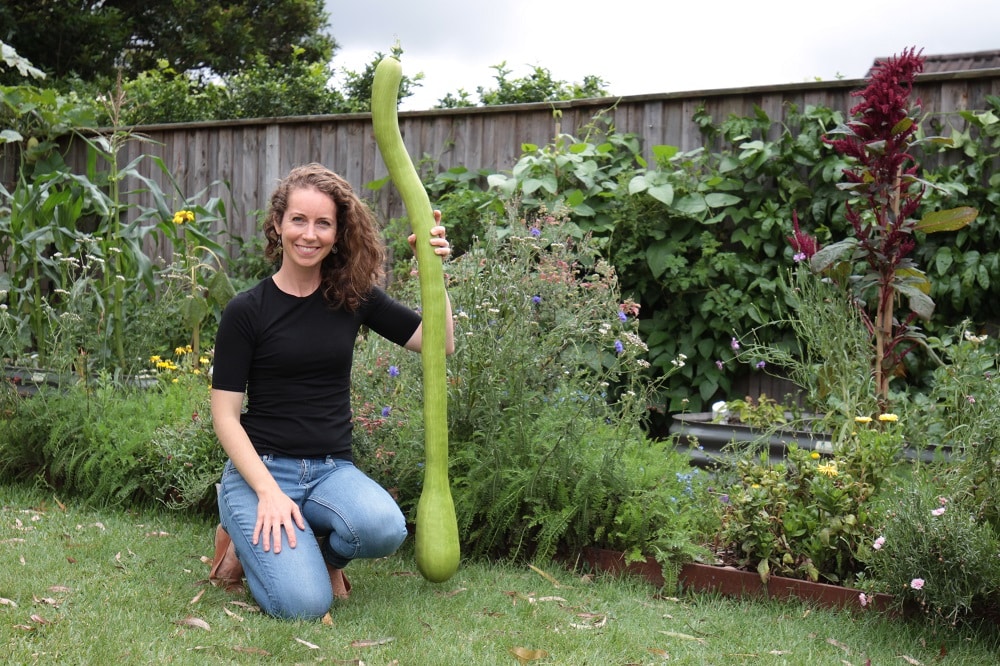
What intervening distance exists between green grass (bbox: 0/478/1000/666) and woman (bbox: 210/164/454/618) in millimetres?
157

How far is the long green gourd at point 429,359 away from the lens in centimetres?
294

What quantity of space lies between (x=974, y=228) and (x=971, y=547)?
2.78 meters

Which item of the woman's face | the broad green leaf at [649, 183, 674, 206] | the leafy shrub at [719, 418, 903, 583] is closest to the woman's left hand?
the woman's face

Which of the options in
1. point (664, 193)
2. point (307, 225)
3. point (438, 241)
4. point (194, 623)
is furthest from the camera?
point (664, 193)

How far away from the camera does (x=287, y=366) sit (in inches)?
118

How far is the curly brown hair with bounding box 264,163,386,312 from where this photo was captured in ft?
10.0

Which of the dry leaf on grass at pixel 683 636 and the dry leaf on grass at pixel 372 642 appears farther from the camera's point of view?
the dry leaf on grass at pixel 683 636

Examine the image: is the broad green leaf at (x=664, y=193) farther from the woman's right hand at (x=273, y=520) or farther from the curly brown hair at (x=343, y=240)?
the woman's right hand at (x=273, y=520)

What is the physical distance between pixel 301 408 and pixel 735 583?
154 centimetres

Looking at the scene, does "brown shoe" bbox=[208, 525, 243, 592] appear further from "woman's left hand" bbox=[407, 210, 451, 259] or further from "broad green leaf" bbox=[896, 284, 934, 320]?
"broad green leaf" bbox=[896, 284, 934, 320]

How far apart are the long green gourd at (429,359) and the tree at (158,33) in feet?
41.6

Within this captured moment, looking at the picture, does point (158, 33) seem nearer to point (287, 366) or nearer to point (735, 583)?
point (287, 366)

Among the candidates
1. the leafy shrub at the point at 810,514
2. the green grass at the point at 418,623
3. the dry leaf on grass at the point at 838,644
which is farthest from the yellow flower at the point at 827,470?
the dry leaf on grass at the point at 838,644

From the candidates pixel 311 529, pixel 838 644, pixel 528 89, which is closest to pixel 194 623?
pixel 311 529
